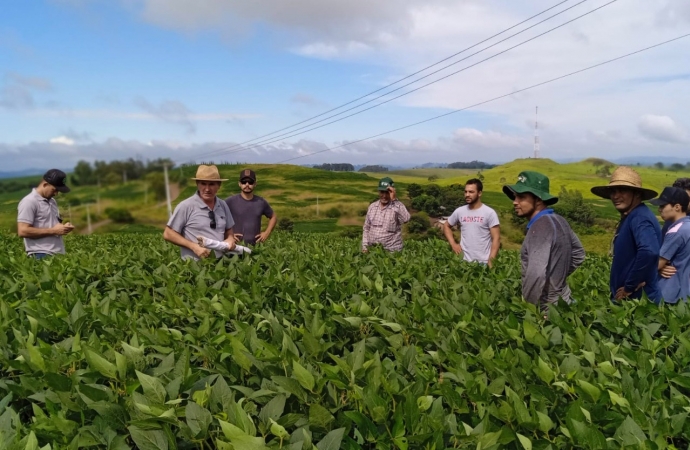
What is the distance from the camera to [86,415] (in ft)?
6.59

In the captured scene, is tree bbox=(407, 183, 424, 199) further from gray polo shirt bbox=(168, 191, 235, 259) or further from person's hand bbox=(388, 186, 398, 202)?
gray polo shirt bbox=(168, 191, 235, 259)

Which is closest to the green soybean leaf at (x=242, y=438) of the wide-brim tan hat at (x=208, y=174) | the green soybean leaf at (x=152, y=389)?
the green soybean leaf at (x=152, y=389)

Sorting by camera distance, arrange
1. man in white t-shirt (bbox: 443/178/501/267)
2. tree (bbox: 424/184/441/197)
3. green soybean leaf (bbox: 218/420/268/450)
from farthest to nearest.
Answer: tree (bbox: 424/184/441/197), man in white t-shirt (bbox: 443/178/501/267), green soybean leaf (bbox: 218/420/268/450)

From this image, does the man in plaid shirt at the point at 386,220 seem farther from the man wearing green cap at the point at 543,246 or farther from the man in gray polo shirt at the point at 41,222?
the man in gray polo shirt at the point at 41,222

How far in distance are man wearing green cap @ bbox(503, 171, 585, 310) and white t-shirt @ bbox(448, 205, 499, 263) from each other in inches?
114

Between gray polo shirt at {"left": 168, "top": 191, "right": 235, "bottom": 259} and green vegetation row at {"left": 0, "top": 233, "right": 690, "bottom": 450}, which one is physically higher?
gray polo shirt at {"left": 168, "top": 191, "right": 235, "bottom": 259}

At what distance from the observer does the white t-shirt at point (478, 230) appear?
693 cm

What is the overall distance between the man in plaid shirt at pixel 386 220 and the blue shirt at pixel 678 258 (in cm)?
353

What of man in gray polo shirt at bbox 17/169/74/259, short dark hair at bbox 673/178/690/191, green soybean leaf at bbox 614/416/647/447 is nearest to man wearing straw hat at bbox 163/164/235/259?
man in gray polo shirt at bbox 17/169/74/259

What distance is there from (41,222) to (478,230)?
5.70 m

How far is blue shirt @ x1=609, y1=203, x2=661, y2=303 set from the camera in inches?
162

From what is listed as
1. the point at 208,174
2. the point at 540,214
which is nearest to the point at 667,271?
the point at 540,214

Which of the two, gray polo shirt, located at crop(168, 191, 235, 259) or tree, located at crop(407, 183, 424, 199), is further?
tree, located at crop(407, 183, 424, 199)

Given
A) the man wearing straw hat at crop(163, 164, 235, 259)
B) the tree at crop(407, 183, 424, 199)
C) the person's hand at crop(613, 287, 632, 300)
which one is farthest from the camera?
the tree at crop(407, 183, 424, 199)
